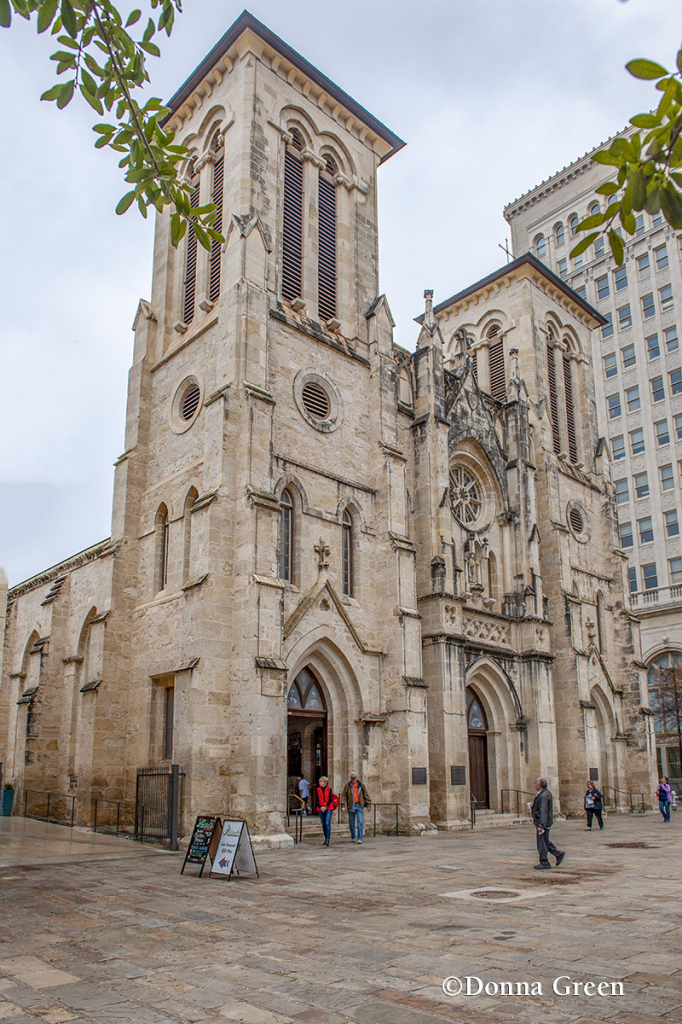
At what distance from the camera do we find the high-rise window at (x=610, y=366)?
5584cm

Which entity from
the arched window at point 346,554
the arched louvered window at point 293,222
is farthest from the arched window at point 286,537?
A: the arched louvered window at point 293,222

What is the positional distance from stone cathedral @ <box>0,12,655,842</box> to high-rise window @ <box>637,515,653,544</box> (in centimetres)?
2105

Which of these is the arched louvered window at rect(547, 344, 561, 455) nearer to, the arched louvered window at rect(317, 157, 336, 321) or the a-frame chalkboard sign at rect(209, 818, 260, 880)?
the arched louvered window at rect(317, 157, 336, 321)

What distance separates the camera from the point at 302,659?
20.1m

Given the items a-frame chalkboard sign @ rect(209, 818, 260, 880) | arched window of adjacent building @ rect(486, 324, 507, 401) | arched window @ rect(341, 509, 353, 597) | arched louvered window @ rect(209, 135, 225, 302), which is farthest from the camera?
arched window of adjacent building @ rect(486, 324, 507, 401)

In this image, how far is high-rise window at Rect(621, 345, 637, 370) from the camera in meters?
55.0

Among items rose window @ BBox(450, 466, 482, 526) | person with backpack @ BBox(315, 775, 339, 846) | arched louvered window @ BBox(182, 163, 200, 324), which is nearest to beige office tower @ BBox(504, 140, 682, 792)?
rose window @ BBox(450, 466, 482, 526)

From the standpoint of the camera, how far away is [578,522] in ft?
110

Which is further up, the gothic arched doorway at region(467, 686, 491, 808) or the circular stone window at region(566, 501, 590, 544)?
the circular stone window at region(566, 501, 590, 544)

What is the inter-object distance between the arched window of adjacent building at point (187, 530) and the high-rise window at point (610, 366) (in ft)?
140

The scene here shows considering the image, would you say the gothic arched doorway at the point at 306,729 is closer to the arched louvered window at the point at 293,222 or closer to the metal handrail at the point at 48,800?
the metal handrail at the point at 48,800

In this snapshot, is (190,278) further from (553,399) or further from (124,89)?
(124,89)

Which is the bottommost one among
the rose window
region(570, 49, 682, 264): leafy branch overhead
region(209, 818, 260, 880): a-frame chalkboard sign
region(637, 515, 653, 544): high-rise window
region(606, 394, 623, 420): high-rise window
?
region(209, 818, 260, 880): a-frame chalkboard sign

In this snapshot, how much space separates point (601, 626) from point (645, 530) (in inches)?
807
